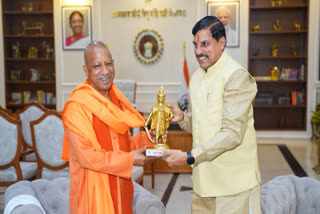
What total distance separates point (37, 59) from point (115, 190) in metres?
7.13

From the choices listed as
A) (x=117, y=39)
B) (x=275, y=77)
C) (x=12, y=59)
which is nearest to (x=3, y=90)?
(x=12, y=59)

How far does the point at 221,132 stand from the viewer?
2.03 metres

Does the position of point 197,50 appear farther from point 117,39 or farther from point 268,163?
point 117,39

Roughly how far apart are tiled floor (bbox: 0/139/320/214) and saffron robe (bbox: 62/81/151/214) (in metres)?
2.25

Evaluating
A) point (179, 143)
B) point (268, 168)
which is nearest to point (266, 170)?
point (268, 168)

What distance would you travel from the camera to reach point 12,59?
8719 mm

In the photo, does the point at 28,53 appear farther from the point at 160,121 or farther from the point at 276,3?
the point at 160,121

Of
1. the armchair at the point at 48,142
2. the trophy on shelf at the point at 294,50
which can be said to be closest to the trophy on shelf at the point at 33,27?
the trophy on shelf at the point at 294,50

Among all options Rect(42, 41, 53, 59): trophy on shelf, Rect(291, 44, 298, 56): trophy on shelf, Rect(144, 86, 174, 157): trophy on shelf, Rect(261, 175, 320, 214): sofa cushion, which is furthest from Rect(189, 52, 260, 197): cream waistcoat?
Rect(42, 41, 53, 59): trophy on shelf

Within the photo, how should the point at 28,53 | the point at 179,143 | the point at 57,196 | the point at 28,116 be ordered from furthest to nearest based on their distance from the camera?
the point at 28,53
the point at 179,143
the point at 28,116
the point at 57,196

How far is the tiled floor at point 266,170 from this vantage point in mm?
4557

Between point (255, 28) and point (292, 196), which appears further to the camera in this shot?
point (255, 28)

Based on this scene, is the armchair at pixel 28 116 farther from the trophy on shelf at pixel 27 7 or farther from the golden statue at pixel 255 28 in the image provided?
the golden statue at pixel 255 28

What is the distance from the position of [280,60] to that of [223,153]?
22.5ft
